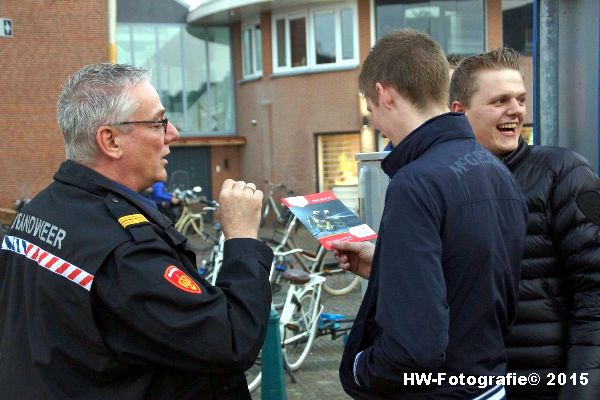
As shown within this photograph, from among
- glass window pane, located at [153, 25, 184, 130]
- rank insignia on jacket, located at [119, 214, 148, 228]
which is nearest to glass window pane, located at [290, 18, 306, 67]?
glass window pane, located at [153, 25, 184, 130]

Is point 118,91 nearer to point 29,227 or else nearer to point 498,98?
point 29,227

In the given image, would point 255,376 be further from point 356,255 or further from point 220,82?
point 220,82

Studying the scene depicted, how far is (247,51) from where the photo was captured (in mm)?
22266

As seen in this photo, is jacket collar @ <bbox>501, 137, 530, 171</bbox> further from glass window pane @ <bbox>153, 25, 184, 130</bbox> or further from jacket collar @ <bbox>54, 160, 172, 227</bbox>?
glass window pane @ <bbox>153, 25, 184, 130</bbox>

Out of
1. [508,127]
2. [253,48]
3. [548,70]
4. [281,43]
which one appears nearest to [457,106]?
[508,127]

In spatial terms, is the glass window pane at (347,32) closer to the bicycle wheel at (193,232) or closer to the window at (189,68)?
the window at (189,68)

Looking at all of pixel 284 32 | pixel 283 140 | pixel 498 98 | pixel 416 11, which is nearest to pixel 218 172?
pixel 283 140

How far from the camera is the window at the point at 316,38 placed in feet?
64.1

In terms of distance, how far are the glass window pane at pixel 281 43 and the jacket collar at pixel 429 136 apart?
19.1 m

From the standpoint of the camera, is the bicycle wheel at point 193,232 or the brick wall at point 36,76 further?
the brick wall at point 36,76

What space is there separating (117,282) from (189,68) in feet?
72.6

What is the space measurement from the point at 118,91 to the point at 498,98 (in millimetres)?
1389

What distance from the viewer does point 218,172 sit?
23.2 m

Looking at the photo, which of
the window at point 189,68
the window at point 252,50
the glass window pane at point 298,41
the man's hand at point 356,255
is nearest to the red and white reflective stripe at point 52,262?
the man's hand at point 356,255
